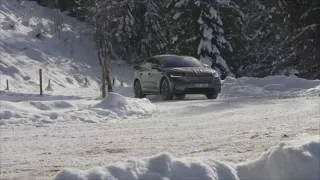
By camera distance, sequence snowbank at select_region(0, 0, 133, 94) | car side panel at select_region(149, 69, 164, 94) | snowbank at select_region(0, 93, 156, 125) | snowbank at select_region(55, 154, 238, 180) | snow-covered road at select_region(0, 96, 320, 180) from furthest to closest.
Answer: snowbank at select_region(0, 0, 133, 94) → car side panel at select_region(149, 69, 164, 94) → snowbank at select_region(0, 93, 156, 125) → snow-covered road at select_region(0, 96, 320, 180) → snowbank at select_region(55, 154, 238, 180)

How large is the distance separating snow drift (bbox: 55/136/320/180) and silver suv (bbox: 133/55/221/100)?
39.0 ft

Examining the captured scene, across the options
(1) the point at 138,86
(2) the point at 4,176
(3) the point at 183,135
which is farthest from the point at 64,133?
(1) the point at 138,86

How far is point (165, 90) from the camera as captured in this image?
18.7 meters

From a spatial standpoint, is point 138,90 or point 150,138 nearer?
point 150,138

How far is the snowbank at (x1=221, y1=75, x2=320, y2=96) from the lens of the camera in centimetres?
2036

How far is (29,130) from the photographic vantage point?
34.6ft

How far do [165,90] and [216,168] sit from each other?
507 inches

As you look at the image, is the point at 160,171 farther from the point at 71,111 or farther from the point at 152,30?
the point at 152,30

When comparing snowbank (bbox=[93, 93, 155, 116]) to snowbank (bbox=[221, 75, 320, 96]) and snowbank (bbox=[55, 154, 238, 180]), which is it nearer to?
snowbank (bbox=[221, 75, 320, 96])

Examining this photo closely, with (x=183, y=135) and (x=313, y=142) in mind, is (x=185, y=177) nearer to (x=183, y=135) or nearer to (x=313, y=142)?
(x=313, y=142)

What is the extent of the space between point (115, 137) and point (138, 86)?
1113cm

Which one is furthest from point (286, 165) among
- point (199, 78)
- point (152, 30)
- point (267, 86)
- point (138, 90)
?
point (152, 30)

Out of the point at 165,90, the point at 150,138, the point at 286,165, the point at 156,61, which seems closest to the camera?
the point at 286,165

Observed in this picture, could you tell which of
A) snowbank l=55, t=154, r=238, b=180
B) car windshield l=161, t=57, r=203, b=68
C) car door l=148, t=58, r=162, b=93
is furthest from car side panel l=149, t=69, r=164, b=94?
snowbank l=55, t=154, r=238, b=180
